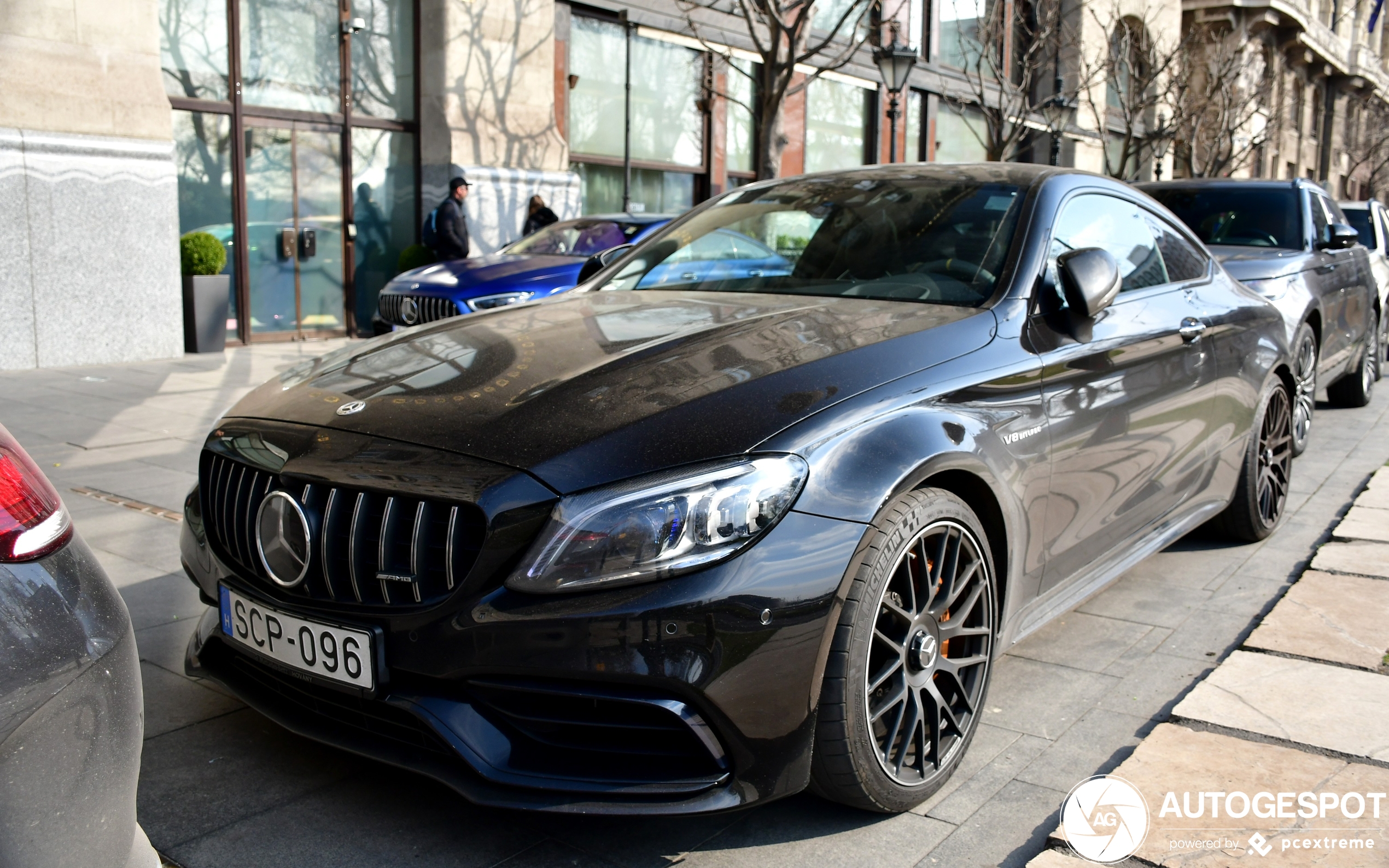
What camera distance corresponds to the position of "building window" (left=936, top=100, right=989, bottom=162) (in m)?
24.0

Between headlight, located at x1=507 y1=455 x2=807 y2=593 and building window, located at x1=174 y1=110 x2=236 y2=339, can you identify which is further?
building window, located at x1=174 y1=110 x2=236 y2=339

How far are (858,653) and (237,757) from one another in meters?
1.59

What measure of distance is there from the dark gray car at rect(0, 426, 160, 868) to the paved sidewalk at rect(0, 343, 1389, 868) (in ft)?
2.53

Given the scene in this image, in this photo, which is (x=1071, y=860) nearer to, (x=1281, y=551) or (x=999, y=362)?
(x=999, y=362)

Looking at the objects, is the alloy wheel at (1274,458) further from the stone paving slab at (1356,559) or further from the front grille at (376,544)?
the front grille at (376,544)

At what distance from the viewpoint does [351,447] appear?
2.59 m

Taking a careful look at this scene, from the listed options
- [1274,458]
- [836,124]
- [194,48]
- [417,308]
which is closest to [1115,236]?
[1274,458]

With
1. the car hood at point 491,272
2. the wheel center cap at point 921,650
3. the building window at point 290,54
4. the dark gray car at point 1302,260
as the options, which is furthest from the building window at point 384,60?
the wheel center cap at point 921,650

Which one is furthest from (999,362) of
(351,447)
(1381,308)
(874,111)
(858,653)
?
(874,111)

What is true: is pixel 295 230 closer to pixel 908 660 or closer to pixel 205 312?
pixel 205 312

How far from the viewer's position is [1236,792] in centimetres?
277

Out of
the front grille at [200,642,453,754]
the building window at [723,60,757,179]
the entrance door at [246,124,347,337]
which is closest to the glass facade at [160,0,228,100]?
the entrance door at [246,124,347,337]
